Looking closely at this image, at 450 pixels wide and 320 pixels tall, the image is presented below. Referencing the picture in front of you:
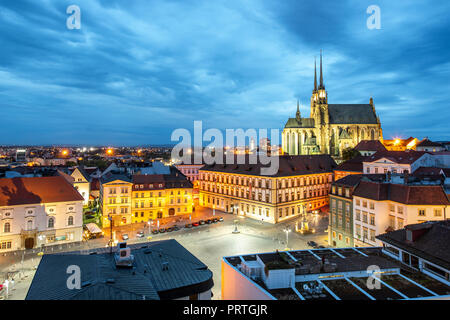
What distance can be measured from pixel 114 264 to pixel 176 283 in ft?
14.8

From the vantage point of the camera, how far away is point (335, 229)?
146ft

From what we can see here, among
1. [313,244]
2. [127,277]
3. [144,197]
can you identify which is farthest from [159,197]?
[127,277]

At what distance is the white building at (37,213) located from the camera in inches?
1711

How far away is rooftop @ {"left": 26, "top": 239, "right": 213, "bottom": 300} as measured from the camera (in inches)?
581

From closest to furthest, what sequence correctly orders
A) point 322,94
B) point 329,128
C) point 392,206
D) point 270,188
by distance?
point 392,206 → point 270,188 → point 329,128 → point 322,94

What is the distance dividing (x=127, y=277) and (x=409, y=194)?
32.5 meters

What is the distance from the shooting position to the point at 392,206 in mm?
36562

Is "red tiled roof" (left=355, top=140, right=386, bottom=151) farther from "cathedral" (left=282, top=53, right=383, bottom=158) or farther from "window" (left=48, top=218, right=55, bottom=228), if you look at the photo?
"window" (left=48, top=218, right=55, bottom=228)

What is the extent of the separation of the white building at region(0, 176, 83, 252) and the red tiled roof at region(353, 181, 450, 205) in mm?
44036

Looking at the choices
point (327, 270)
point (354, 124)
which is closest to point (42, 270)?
point (327, 270)

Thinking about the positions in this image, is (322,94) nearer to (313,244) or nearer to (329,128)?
(329,128)

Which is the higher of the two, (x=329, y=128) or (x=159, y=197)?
(x=329, y=128)

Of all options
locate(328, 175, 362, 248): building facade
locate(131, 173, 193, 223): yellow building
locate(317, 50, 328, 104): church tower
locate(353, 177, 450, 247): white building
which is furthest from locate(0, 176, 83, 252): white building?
locate(317, 50, 328, 104): church tower
